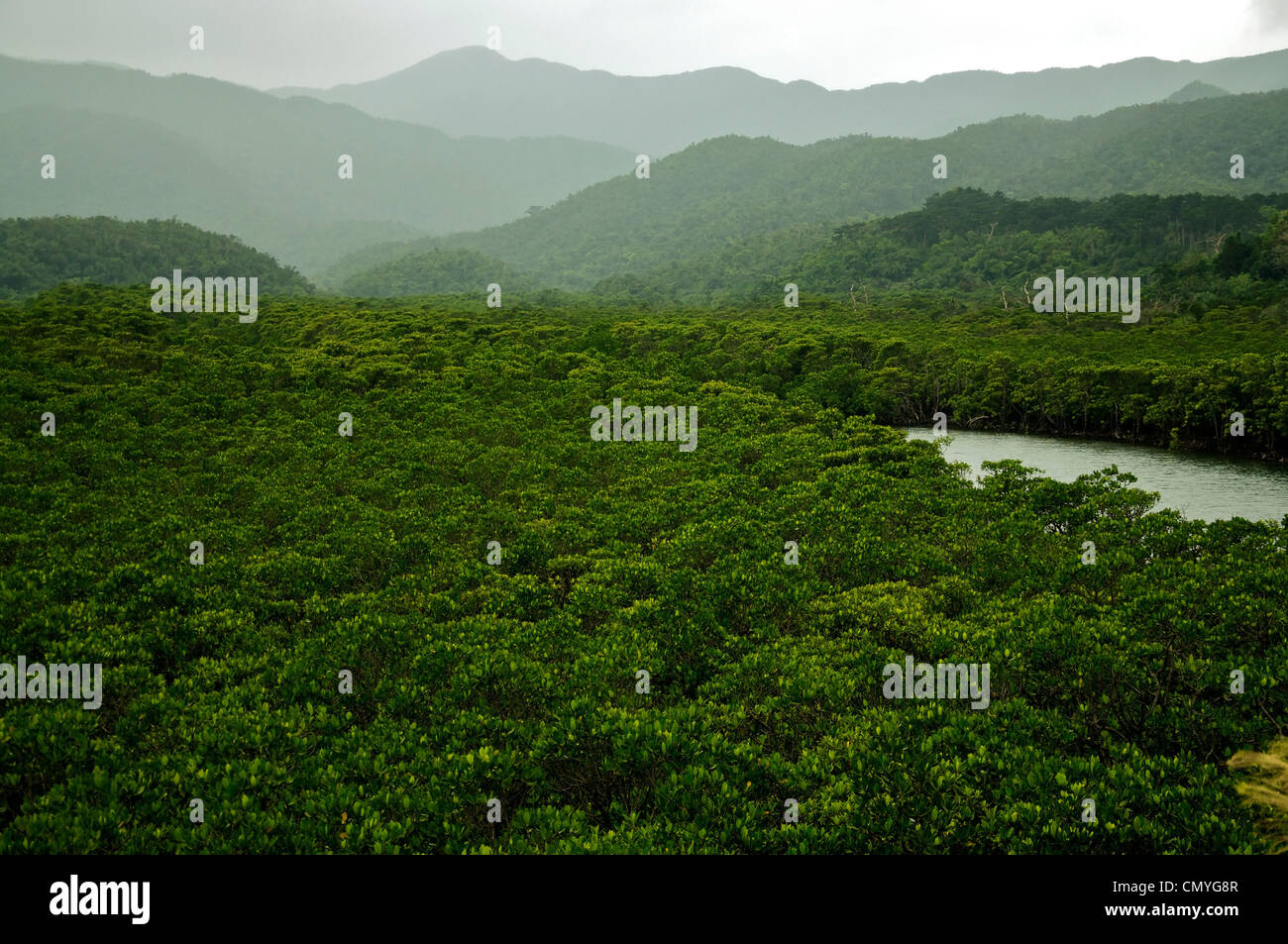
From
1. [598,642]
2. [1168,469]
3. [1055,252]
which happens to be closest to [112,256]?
[598,642]

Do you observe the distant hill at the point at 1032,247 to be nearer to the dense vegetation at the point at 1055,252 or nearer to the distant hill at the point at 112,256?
the dense vegetation at the point at 1055,252

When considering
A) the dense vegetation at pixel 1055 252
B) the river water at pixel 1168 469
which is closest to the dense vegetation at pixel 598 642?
the river water at pixel 1168 469

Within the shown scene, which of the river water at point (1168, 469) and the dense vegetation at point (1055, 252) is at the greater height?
the dense vegetation at point (1055, 252)

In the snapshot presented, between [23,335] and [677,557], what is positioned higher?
[23,335]

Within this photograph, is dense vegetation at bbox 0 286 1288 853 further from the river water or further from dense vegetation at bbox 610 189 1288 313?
dense vegetation at bbox 610 189 1288 313
